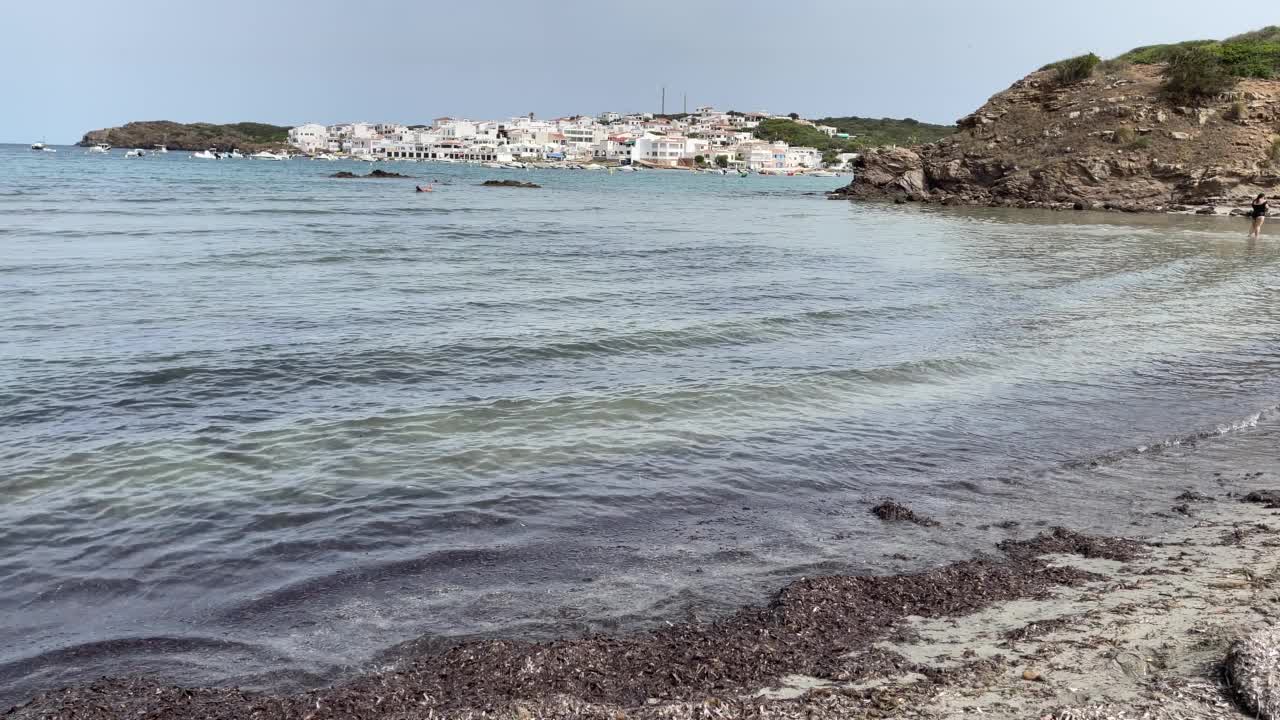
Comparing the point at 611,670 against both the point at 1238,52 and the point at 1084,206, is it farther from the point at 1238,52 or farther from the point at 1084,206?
the point at 1238,52

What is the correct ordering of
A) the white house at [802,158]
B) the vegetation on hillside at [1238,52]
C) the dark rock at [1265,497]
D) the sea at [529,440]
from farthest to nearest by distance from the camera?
the white house at [802,158] < the vegetation on hillside at [1238,52] < the dark rock at [1265,497] < the sea at [529,440]

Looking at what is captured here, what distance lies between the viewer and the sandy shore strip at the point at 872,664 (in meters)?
4.43

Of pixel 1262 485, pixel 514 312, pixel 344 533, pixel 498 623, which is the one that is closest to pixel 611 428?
pixel 344 533

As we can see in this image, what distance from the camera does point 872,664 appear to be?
16.3 feet

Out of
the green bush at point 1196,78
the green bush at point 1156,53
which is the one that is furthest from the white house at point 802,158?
the green bush at point 1196,78

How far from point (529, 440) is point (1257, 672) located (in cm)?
682

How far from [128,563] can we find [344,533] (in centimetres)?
150

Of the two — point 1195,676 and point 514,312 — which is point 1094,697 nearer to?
point 1195,676

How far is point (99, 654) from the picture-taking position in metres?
5.32

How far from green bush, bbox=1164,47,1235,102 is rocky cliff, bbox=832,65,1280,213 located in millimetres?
578

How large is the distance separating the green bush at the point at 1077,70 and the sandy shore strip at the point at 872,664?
6136 cm

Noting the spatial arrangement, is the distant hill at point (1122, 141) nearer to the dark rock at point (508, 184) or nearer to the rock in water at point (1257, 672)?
the dark rock at point (508, 184)

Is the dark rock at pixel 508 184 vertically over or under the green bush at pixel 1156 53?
under

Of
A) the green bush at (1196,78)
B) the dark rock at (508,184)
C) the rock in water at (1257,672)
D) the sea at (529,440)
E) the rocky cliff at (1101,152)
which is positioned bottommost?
the sea at (529,440)
